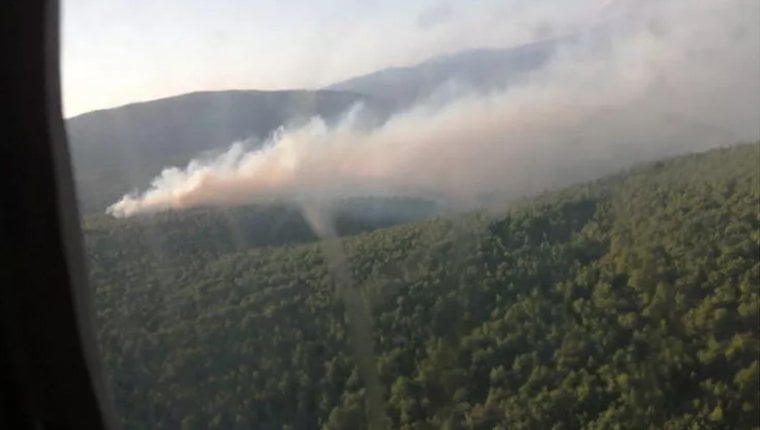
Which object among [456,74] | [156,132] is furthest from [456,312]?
[156,132]

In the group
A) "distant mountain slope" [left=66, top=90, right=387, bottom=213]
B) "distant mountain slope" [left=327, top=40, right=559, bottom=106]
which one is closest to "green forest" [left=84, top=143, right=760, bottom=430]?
"distant mountain slope" [left=66, top=90, right=387, bottom=213]

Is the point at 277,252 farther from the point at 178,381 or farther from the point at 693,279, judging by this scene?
the point at 693,279

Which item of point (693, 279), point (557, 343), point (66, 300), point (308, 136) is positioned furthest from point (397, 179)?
point (66, 300)

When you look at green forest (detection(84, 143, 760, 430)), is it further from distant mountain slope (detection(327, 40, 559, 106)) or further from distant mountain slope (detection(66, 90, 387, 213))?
distant mountain slope (detection(327, 40, 559, 106))

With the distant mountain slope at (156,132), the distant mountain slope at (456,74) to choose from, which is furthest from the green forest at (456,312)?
the distant mountain slope at (456,74)

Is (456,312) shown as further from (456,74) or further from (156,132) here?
(156,132)

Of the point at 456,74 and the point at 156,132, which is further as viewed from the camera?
the point at 156,132

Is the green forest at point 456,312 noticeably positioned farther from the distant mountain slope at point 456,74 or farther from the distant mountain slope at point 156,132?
the distant mountain slope at point 456,74
